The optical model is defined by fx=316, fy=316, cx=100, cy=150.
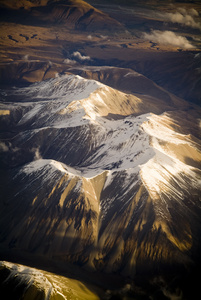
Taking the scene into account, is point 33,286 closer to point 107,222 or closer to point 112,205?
point 107,222

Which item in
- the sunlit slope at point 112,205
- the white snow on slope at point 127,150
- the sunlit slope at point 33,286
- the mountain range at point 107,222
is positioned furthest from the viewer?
the white snow on slope at point 127,150

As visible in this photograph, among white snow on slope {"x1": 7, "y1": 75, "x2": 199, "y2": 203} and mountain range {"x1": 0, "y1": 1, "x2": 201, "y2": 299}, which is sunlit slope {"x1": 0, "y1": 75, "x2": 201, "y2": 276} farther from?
white snow on slope {"x1": 7, "y1": 75, "x2": 199, "y2": 203}

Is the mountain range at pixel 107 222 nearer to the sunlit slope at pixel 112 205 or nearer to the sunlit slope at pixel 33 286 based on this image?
the sunlit slope at pixel 33 286

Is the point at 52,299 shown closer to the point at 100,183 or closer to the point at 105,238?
the point at 105,238

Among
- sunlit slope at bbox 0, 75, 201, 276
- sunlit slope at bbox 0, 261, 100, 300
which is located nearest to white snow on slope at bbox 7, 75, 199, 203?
sunlit slope at bbox 0, 75, 201, 276

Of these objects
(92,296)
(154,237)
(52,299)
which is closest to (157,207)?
(154,237)

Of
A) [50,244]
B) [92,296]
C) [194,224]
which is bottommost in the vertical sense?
[50,244]

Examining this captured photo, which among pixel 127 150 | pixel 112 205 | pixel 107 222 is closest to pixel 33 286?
pixel 107 222

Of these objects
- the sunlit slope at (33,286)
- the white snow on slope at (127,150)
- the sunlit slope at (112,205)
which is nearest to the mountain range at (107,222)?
the sunlit slope at (33,286)
